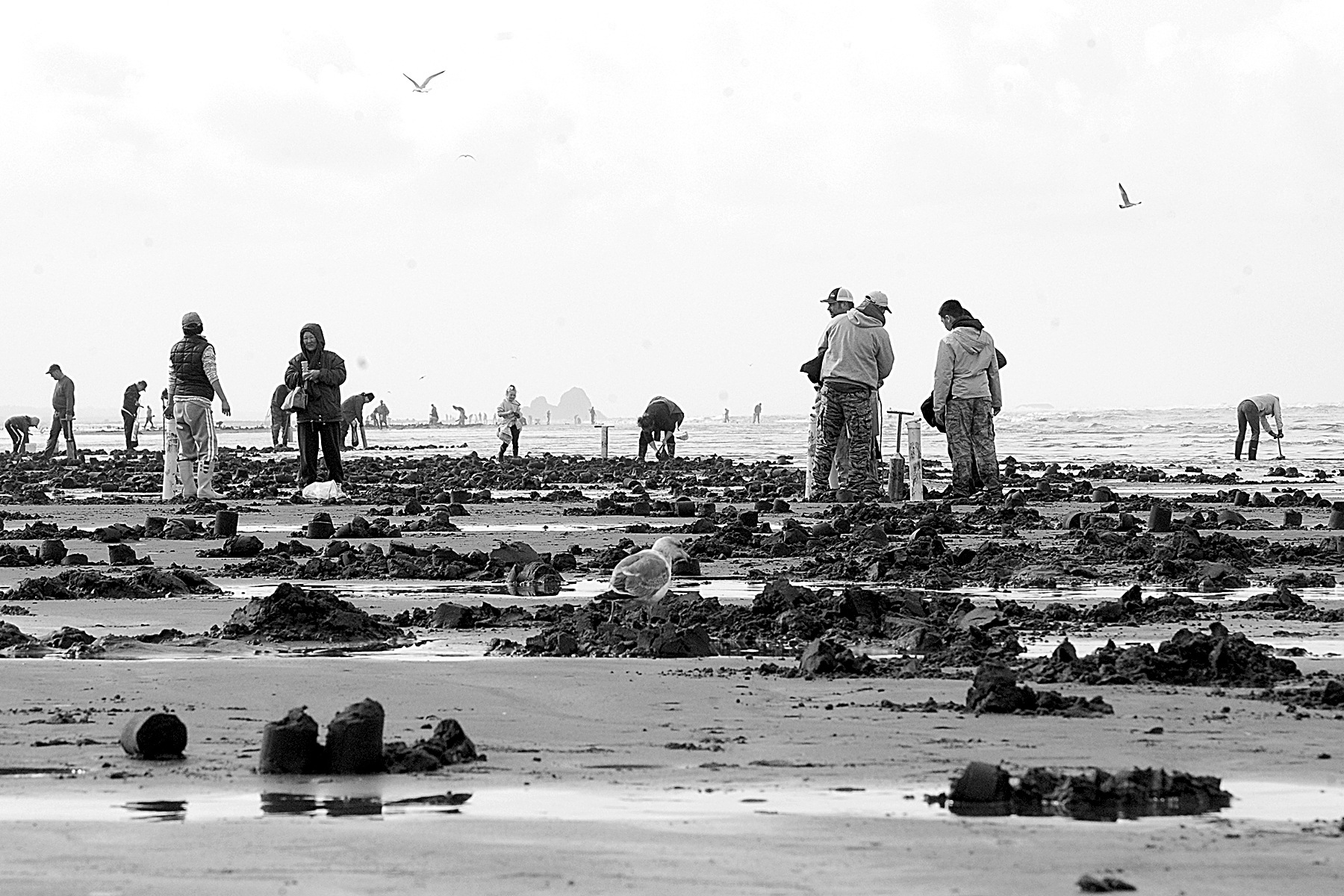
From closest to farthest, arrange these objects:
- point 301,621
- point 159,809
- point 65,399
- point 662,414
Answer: point 159,809 → point 301,621 → point 662,414 → point 65,399

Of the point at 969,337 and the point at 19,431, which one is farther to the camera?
the point at 19,431

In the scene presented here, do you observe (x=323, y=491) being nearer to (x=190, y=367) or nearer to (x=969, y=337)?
(x=190, y=367)

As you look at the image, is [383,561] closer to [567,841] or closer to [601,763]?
[601,763]

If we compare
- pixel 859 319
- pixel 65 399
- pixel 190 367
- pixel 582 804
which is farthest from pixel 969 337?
pixel 65 399

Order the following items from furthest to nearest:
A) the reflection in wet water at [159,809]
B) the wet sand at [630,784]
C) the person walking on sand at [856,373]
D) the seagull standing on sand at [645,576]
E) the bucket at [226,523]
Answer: the person walking on sand at [856,373] < the bucket at [226,523] < the seagull standing on sand at [645,576] < the reflection in wet water at [159,809] < the wet sand at [630,784]

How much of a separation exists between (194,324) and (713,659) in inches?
584

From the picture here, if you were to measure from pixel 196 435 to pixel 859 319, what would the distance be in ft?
25.1

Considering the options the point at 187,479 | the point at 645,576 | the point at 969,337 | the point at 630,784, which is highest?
the point at 969,337

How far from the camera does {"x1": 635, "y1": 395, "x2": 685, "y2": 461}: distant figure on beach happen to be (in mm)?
36188

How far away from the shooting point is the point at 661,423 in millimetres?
36312

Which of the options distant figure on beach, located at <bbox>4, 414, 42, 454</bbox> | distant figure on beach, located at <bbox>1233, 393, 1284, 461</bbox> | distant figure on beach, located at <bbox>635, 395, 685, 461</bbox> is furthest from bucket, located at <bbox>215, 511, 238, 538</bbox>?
distant figure on beach, located at <bbox>4, 414, 42, 454</bbox>

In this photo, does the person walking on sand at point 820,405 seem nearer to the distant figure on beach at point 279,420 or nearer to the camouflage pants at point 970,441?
the camouflage pants at point 970,441

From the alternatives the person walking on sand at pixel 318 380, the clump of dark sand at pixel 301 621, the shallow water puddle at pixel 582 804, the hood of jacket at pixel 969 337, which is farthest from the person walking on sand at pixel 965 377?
the shallow water puddle at pixel 582 804

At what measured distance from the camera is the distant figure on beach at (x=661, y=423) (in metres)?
36.2
